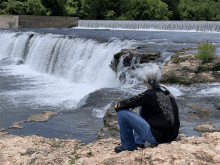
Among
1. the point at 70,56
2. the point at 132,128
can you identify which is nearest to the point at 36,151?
the point at 132,128

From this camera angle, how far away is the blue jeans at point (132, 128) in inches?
123

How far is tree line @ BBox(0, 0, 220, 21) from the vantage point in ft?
118

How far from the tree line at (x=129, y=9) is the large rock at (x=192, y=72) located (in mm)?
28814

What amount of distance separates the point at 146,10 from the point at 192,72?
100 feet

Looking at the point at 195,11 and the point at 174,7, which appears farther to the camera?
the point at 174,7

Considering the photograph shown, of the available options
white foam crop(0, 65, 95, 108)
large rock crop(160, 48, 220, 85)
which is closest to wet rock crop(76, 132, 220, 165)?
white foam crop(0, 65, 95, 108)

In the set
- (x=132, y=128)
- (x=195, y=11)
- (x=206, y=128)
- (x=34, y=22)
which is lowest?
(x=206, y=128)

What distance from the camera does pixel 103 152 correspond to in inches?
143

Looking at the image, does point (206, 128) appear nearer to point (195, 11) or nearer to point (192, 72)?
point (192, 72)

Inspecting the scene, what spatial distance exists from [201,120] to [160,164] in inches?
101

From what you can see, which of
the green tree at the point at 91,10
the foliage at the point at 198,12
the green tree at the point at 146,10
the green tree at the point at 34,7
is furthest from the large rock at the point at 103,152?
the foliage at the point at 198,12

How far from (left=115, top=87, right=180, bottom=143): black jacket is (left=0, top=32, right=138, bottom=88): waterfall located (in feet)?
20.5

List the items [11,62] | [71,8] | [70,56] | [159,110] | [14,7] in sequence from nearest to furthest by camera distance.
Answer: [159,110] < [70,56] < [11,62] < [14,7] < [71,8]

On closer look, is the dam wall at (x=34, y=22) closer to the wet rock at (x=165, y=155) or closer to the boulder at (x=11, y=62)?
the boulder at (x=11, y=62)
